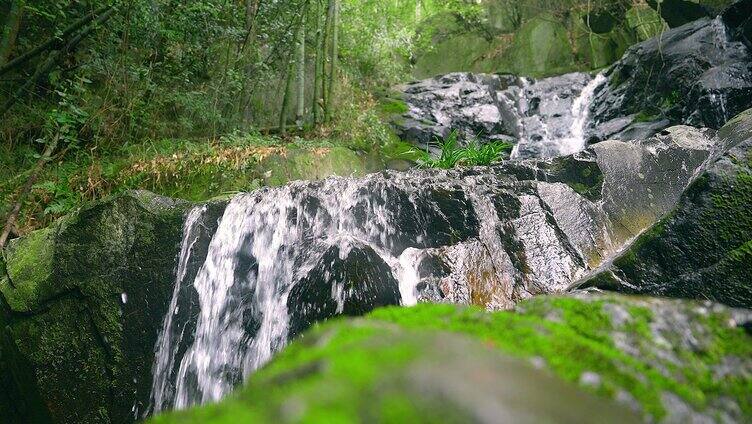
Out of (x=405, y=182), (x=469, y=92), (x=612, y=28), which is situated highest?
(x=612, y=28)

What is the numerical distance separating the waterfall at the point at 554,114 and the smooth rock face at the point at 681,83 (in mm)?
498

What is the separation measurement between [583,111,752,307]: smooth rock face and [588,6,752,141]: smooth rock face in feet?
14.4

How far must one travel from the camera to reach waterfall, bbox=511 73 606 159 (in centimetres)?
1007

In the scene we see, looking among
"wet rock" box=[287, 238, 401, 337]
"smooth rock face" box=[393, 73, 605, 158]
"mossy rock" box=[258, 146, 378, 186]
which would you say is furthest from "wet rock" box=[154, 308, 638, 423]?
"smooth rock face" box=[393, 73, 605, 158]

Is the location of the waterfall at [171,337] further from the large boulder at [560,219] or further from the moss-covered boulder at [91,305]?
the large boulder at [560,219]

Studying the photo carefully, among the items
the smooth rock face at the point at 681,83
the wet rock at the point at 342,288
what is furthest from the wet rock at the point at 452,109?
the wet rock at the point at 342,288

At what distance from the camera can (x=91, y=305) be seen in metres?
4.82

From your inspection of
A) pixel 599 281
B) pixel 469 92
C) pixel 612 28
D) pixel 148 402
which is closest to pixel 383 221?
pixel 599 281

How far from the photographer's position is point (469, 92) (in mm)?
12672

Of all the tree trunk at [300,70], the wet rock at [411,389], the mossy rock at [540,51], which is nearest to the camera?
the wet rock at [411,389]

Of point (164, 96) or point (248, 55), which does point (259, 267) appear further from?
point (248, 55)

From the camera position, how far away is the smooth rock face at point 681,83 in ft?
22.1

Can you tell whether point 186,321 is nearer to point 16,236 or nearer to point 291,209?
point 291,209

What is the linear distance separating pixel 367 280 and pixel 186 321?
2176 millimetres
